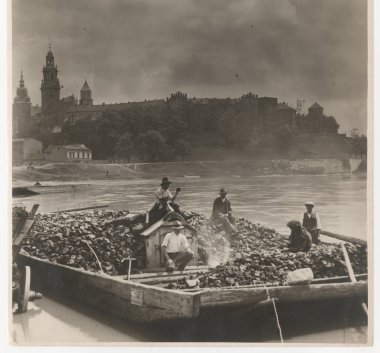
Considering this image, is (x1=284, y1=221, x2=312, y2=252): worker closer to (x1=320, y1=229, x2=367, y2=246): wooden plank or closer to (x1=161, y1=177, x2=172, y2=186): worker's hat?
(x1=320, y1=229, x2=367, y2=246): wooden plank

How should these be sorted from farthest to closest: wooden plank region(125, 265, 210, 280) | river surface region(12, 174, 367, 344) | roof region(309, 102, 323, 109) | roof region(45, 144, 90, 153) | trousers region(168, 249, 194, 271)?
roof region(45, 144, 90, 153)
roof region(309, 102, 323, 109)
trousers region(168, 249, 194, 271)
wooden plank region(125, 265, 210, 280)
river surface region(12, 174, 367, 344)

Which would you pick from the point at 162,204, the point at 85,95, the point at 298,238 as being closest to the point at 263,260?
the point at 298,238

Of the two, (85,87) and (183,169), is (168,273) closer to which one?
(183,169)

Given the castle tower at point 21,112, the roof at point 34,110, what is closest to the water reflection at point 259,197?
the castle tower at point 21,112

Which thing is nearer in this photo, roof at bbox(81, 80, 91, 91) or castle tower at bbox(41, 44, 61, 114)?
castle tower at bbox(41, 44, 61, 114)

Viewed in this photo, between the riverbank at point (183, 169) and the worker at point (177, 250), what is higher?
the riverbank at point (183, 169)

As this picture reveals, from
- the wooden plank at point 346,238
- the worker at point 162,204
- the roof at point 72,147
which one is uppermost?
the roof at point 72,147

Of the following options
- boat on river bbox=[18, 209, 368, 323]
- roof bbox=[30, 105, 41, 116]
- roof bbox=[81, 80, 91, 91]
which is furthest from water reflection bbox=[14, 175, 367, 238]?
roof bbox=[81, 80, 91, 91]

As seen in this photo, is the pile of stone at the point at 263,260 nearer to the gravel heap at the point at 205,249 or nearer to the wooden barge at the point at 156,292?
the gravel heap at the point at 205,249
